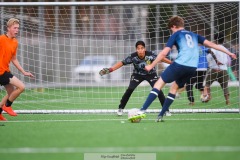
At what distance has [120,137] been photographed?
831 centimetres

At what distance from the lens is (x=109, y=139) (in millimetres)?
8133

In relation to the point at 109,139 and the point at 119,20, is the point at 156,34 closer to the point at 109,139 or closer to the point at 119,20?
the point at 119,20

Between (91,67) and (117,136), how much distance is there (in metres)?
16.1

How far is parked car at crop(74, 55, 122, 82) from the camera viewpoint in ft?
76.8

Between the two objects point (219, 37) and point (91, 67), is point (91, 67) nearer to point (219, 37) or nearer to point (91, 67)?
point (91, 67)

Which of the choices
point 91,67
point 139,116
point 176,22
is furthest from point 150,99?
point 91,67

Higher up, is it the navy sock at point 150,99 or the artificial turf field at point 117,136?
the navy sock at point 150,99

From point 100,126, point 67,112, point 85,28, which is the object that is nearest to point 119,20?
point 85,28

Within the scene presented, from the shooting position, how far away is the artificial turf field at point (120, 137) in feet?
23.0

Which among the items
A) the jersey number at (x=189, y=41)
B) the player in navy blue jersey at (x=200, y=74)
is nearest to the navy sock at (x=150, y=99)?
the jersey number at (x=189, y=41)

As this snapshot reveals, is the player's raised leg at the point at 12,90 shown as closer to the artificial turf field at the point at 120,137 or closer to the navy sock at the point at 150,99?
the artificial turf field at the point at 120,137

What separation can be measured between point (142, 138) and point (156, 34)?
391 inches

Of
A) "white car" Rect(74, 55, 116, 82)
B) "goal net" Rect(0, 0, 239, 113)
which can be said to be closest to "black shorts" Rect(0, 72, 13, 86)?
"goal net" Rect(0, 0, 239, 113)

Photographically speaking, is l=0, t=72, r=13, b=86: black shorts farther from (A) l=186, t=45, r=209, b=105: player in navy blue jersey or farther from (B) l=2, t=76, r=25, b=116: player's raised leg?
(A) l=186, t=45, r=209, b=105: player in navy blue jersey
